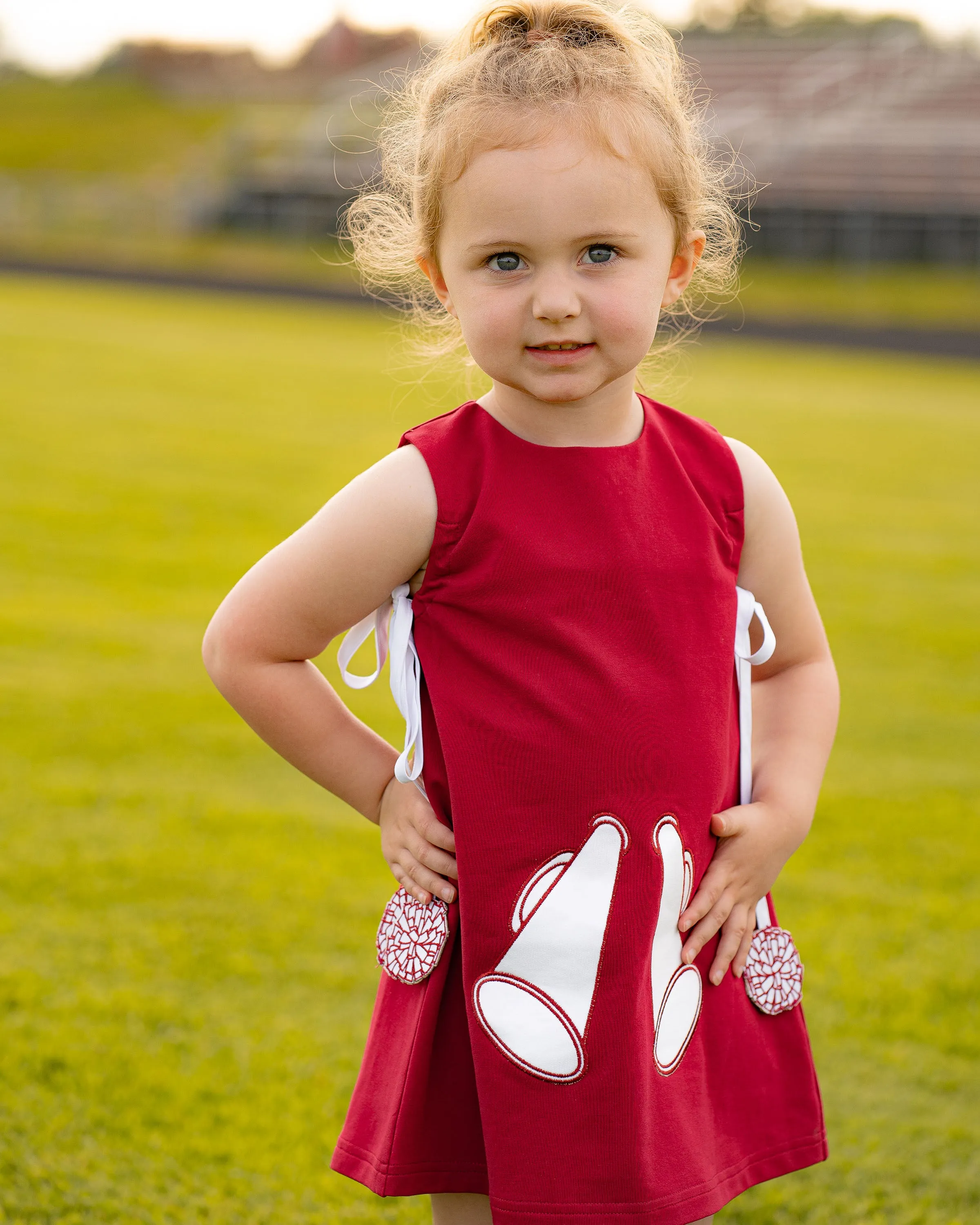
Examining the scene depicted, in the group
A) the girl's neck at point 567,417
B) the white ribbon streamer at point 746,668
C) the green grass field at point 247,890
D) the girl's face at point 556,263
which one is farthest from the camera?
the green grass field at point 247,890

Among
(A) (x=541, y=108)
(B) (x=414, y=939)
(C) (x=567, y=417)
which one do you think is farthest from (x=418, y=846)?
(A) (x=541, y=108)

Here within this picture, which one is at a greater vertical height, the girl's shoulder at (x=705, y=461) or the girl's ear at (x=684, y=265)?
the girl's ear at (x=684, y=265)

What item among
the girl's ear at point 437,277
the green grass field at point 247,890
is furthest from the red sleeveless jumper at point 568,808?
the green grass field at point 247,890

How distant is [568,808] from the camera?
128 centimetres

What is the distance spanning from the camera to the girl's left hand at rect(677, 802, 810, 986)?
1363mm

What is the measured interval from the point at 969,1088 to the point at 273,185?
2672 centimetres

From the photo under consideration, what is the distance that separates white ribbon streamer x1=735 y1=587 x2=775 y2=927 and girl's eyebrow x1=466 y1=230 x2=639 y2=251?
0.39 meters

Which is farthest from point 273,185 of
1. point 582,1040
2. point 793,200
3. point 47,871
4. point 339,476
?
point 582,1040

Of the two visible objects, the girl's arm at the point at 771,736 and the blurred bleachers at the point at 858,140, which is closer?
the girl's arm at the point at 771,736

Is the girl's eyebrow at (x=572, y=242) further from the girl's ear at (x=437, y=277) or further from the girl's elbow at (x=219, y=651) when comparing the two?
the girl's elbow at (x=219, y=651)

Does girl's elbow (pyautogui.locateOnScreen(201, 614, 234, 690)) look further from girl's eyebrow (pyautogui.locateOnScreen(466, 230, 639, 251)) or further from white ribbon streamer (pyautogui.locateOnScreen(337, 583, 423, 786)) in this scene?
girl's eyebrow (pyautogui.locateOnScreen(466, 230, 639, 251))

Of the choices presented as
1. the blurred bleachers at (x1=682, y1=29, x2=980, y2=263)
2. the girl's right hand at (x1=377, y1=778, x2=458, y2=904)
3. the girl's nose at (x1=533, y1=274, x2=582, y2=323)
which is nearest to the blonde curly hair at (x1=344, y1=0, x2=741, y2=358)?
the girl's nose at (x1=533, y1=274, x2=582, y2=323)

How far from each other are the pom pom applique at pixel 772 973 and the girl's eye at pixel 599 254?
2.38 ft

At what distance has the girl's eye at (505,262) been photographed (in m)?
1.24
